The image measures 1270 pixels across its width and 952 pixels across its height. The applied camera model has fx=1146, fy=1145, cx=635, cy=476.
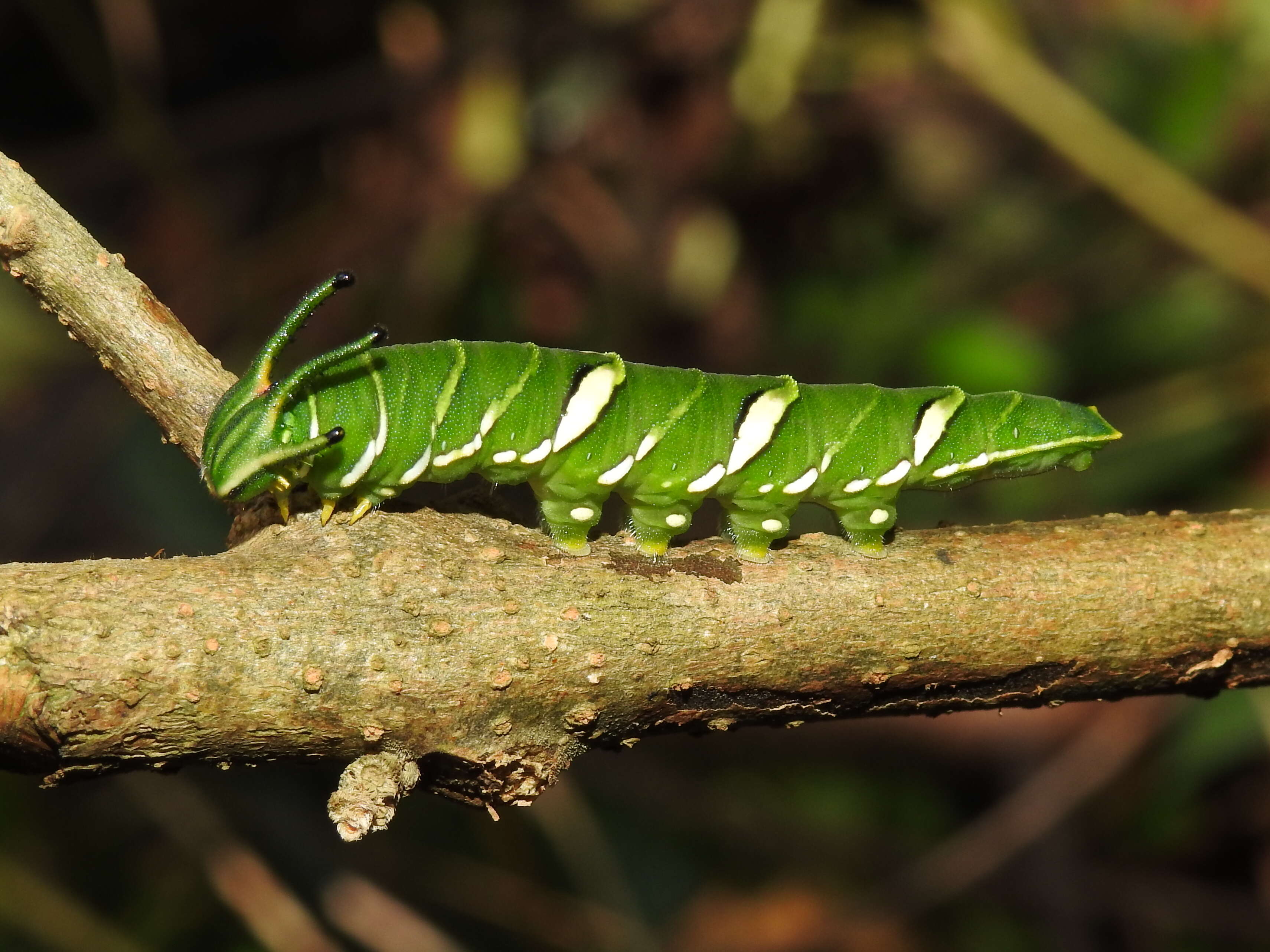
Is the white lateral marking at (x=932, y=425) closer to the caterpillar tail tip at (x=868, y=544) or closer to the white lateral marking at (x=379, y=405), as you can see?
the caterpillar tail tip at (x=868, y=544)

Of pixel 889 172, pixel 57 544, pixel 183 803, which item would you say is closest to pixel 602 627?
pixel 183 803

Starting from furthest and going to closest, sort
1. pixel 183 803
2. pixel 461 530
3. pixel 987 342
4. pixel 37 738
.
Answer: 1. pixel 987 342
2. pixel 183 803
3. pixel 461 530
4. pixel 37 738

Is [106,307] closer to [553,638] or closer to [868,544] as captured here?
[553,638]

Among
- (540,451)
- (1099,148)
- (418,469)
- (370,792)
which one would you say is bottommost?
(370,792)

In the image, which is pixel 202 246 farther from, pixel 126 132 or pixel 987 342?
Result: pixel 987 342

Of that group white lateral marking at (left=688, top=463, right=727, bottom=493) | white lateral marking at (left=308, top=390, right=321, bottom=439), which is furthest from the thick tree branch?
Answer: white lateral marking at (left=688, top=463, right=727, bottom=493)

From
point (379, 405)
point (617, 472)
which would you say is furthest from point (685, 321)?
point (379, 405)
